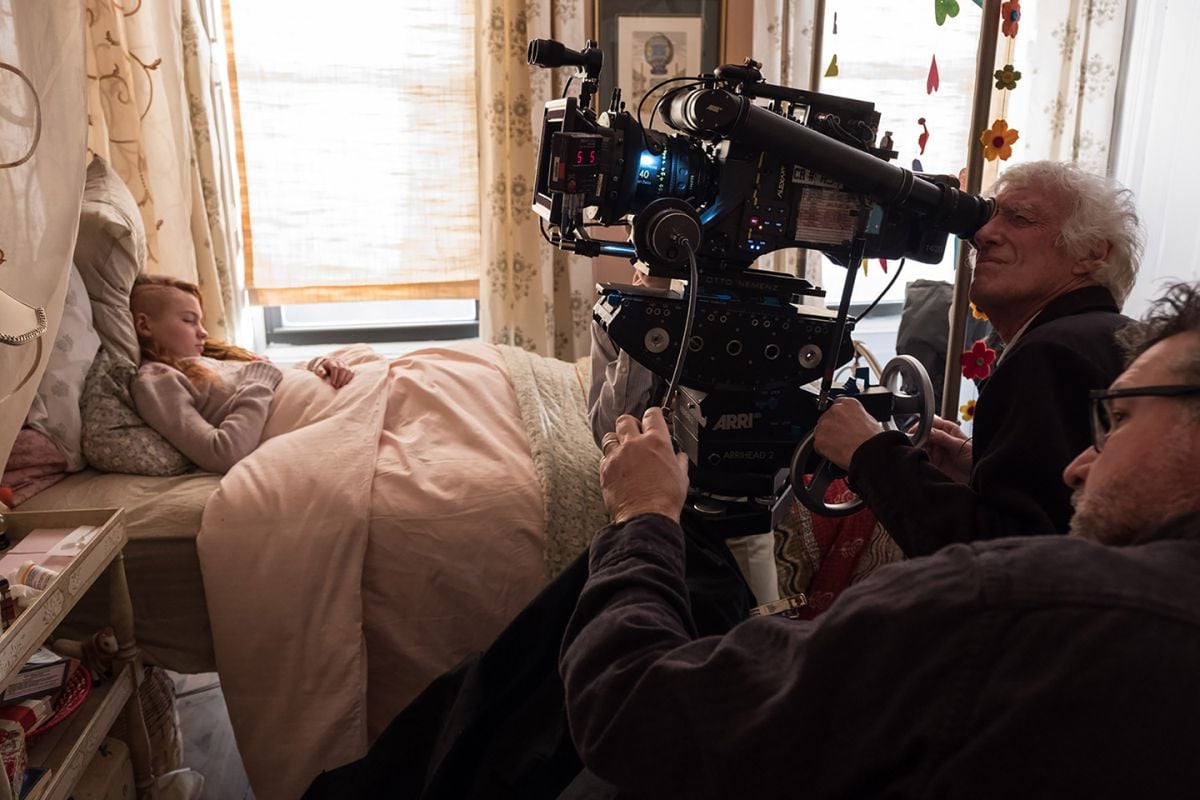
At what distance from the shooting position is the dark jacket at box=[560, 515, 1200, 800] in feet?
1.66

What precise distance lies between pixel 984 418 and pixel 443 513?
38.3 inches

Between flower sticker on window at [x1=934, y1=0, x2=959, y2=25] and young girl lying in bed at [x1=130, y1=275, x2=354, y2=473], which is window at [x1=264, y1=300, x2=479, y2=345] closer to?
young girl lying in bed at [x1=130, y1=275, x2=354, y2=473]

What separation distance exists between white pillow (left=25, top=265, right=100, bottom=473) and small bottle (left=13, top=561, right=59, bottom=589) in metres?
0.56

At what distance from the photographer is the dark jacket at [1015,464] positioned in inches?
41.2

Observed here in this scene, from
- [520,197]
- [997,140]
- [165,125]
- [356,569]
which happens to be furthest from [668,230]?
[165,125]

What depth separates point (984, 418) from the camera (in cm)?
116

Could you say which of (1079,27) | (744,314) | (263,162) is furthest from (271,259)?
(1079,27)

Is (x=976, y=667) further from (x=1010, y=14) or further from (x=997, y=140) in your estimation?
(x=1010, y=14)

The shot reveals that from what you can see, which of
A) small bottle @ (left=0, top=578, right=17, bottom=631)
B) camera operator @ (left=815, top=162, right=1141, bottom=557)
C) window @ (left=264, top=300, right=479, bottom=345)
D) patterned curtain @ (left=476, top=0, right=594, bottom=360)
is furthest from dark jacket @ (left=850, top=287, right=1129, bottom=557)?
window @ (left=264, top=300, right=479, bottom=345)

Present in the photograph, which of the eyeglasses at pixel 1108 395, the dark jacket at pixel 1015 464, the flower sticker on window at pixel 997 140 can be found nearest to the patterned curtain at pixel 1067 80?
the flower sticker on window at pixel 997 140

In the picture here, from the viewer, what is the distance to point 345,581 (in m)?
1.54

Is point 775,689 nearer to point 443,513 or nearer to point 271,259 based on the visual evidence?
point 443,513

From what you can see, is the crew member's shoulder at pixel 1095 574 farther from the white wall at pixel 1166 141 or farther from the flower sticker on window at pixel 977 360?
the white wall at pixel 1166 141

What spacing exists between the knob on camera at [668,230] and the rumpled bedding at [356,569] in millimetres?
804
